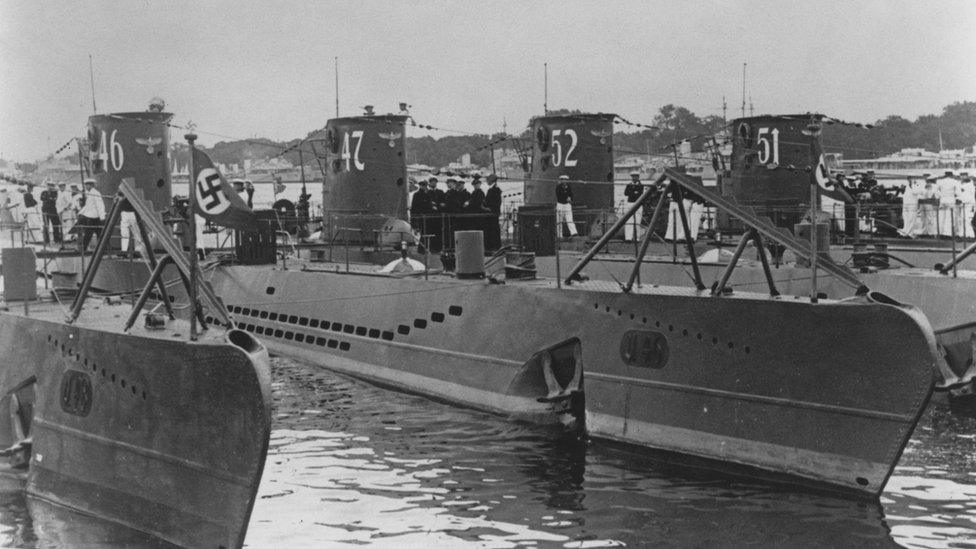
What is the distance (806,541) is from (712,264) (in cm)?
775

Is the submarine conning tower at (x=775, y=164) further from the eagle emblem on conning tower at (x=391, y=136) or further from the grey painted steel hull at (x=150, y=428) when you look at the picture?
the grey painted steel hull at (x=150, y=428)

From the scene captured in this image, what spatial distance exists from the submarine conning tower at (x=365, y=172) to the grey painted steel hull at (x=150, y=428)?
1109 cm

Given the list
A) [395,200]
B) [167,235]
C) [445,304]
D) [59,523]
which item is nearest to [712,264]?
[445,304]

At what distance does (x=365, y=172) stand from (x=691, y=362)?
35.8ft

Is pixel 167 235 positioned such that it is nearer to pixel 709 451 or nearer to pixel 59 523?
pixel 59 523

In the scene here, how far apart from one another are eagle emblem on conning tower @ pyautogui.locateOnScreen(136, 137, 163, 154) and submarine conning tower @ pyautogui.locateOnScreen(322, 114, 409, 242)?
3681mm

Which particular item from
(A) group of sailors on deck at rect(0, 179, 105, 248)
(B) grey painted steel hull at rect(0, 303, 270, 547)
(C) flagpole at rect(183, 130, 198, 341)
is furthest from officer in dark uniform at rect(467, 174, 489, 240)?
(C) flagpole at rect(183, 130, 198, 341)

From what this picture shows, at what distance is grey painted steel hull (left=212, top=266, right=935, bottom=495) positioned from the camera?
10242 mm

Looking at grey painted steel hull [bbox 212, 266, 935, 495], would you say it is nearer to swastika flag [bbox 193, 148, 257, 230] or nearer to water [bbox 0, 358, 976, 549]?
water [bbox 0, 358, 976, 549]

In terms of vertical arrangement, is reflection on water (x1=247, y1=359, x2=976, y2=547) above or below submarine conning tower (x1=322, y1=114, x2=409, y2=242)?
below

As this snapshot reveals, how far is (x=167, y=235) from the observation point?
9359 mm

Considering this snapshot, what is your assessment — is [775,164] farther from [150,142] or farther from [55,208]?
[55,208]

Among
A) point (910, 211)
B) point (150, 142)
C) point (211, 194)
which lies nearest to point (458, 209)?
point (150, 142)

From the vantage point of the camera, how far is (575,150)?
2366 centimetres
